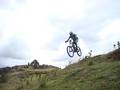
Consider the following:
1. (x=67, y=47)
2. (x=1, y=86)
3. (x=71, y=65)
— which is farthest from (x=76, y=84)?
(x=67, y=47)

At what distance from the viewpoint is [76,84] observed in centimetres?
1809

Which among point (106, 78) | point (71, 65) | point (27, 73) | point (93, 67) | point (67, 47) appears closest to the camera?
point (106, 78)

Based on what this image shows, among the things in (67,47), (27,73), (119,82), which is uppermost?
(67,47)

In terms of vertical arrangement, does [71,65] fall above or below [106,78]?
above

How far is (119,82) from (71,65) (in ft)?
29.6

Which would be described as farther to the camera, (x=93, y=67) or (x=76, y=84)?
(x=93, y=67)

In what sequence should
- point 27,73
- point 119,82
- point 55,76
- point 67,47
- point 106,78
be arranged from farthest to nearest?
point 67,47, point 27,73, point 55,76, point 106,78, point 119,82

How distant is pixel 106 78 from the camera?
1734 centimetres

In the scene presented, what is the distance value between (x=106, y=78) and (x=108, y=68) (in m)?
1.43

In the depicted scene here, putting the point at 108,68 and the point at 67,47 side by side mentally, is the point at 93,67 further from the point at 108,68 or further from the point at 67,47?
the point at 67,47

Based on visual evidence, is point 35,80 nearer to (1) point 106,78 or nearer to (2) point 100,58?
(2) point 100,58

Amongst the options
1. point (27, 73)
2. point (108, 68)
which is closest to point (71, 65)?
point (27, 73)

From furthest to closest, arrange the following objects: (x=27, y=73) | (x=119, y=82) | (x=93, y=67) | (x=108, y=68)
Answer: (x=27, y=73), (x=93, y=67), (x=108, y=68), (x=119, y=82)

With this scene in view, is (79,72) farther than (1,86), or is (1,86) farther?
(1,86)
